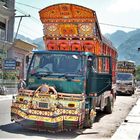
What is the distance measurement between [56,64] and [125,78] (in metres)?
24.1

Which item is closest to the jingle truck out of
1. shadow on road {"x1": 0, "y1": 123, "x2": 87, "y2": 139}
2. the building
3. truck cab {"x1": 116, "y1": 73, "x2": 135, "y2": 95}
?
shadow on road {"x1": 0, "y1": 123, "x2": 87, "y2": 139}

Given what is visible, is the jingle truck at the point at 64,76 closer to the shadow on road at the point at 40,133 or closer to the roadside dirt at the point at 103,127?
the shadow on road at the point at 40,133

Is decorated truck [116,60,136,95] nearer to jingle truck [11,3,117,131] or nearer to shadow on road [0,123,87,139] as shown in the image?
jingle truck [11,3,117,131]

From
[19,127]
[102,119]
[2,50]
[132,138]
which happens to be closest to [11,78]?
[2,50]

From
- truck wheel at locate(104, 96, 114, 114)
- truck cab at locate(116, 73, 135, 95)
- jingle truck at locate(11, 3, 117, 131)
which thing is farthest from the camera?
truck cab at locate(116, 73, 135, 95)

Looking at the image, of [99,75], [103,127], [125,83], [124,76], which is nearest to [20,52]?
[124,76]

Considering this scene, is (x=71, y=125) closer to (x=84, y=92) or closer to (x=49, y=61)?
(x=84, y=92)

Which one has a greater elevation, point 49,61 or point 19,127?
point 49,61

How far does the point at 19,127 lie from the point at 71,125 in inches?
90.0

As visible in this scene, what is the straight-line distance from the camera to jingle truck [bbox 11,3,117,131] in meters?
9.98

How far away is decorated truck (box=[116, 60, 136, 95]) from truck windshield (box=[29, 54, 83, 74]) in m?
22.9

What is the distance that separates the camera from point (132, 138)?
988 centimetres

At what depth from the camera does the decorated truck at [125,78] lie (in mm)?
34000

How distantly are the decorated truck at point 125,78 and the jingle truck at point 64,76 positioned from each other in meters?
20.1
